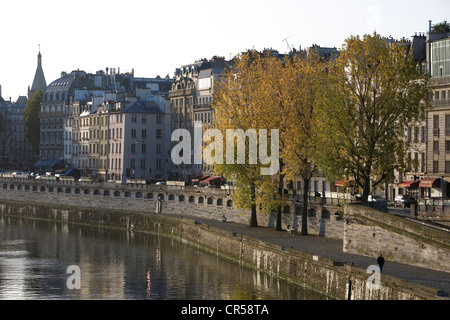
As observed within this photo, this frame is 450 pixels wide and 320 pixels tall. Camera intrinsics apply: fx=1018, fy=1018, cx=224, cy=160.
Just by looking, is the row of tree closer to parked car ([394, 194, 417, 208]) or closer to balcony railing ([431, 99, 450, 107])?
parked car ([394, 194, 417, 208])

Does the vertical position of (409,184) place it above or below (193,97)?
below

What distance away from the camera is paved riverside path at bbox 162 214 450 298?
53656 mm

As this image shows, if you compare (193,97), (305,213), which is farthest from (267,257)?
(193,97)

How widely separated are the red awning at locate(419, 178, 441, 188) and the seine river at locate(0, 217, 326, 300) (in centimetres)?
1992

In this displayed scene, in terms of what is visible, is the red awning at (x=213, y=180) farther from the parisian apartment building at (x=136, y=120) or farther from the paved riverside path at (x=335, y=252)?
the paved riverside path at (x=335, y=252)

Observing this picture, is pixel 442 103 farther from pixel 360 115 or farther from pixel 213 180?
pixel 213 180

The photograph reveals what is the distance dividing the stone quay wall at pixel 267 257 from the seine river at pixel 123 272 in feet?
2.62

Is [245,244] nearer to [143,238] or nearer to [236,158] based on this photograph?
[236,158]

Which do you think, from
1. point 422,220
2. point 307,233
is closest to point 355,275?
point 422,220

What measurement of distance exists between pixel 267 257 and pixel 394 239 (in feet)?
33.7

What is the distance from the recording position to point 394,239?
6209 cm

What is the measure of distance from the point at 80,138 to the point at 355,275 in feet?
397

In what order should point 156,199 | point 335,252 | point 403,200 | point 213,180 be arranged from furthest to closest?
point 213,180 < point 156,199 < point 403,200 < point 335,252

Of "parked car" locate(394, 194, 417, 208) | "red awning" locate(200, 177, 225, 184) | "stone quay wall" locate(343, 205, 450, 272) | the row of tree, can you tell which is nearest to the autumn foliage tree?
the row of tree
